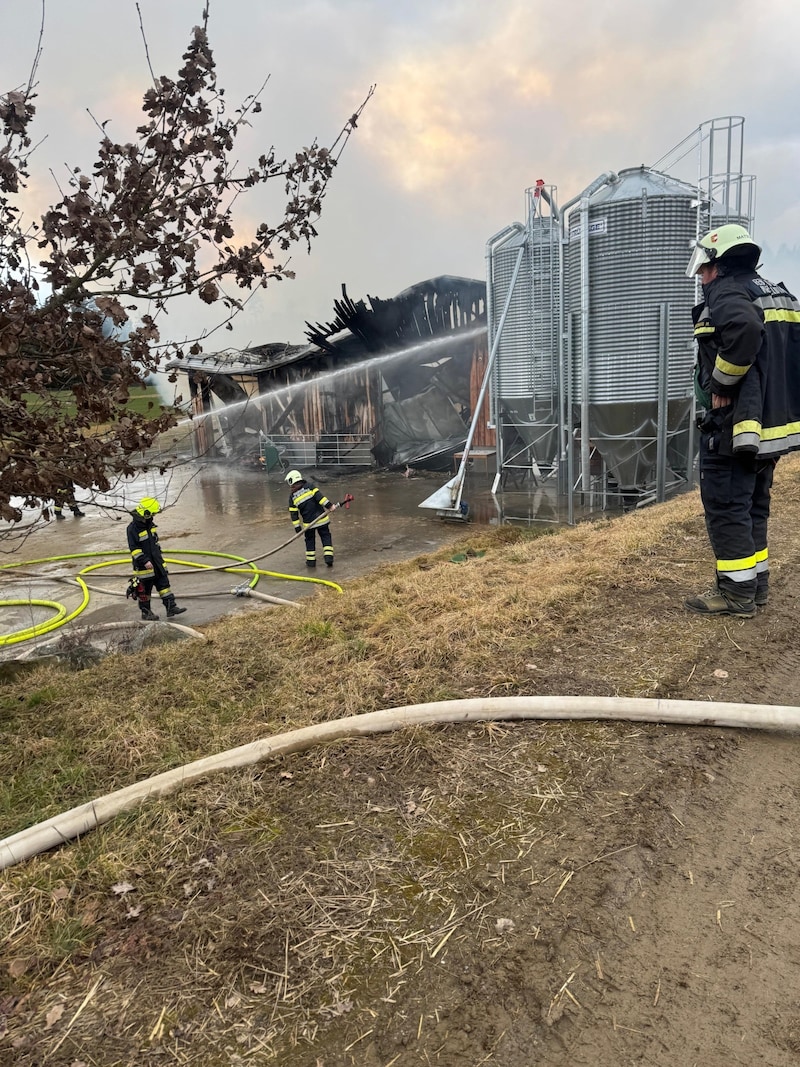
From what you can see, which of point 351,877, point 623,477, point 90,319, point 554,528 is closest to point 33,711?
point 90,319

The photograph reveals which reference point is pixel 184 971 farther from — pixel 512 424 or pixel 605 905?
pixel 512 424

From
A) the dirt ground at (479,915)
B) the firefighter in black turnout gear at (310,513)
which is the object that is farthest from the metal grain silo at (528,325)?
the dirt ground at (479,915)

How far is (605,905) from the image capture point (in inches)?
71.8

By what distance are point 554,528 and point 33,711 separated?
7.50 meters

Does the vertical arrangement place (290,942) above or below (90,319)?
below

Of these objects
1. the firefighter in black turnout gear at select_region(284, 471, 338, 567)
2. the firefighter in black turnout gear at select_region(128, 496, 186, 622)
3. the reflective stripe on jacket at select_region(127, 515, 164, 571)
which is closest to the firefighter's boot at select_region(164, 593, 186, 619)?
the firefighter in black turnout gear at select_region(128, 496, 186, 622)

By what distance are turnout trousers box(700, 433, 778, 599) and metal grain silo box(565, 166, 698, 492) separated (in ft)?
19.4

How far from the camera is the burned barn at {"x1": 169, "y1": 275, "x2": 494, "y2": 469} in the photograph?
17.5m

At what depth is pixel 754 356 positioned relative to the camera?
134 inches

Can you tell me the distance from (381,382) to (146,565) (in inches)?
508

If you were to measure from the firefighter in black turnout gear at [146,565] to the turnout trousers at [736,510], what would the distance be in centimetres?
525

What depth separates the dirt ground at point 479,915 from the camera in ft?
4.91

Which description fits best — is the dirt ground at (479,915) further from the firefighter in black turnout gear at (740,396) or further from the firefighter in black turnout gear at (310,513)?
the firefighter in black turnout gear at (310,513)

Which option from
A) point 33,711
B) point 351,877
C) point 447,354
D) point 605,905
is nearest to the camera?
point 605,905
